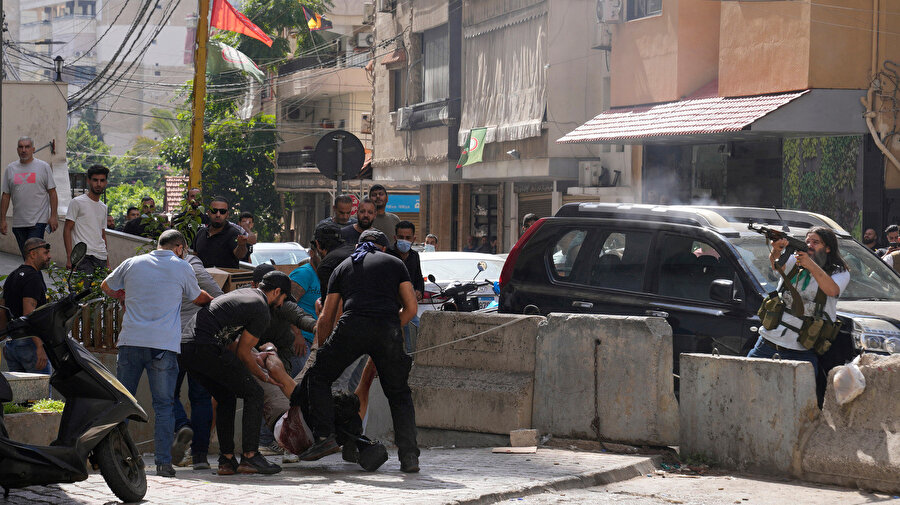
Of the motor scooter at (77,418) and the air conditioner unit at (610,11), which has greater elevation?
the air conditioner unit at (610,11)

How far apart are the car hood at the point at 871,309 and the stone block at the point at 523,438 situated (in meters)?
2.44

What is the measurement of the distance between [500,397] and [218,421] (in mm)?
2239

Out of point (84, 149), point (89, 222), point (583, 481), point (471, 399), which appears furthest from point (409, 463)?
point (84, 149)

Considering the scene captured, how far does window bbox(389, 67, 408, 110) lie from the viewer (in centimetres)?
3525

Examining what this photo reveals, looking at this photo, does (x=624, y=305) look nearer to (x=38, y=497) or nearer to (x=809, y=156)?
(x=38, y=497)

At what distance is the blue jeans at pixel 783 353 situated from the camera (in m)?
8.38

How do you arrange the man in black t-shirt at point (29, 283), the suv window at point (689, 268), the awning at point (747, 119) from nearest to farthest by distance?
the suv window at point (689, 268), the man in black t-shirt at point (29, 283), the awning at point (747, 119)

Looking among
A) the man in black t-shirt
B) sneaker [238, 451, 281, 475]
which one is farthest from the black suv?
the man in black t-shirt

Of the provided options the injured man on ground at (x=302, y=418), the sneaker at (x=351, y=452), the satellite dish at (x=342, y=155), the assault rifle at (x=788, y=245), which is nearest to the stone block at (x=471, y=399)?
the injured man on ground at (x=302, y=418)

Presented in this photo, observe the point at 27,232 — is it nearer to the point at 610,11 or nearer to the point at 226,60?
the point at 610,11

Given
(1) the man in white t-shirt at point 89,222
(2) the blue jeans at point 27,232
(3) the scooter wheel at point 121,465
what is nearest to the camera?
(3) the scooter wheel at point 121,465

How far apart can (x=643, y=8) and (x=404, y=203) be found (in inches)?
822

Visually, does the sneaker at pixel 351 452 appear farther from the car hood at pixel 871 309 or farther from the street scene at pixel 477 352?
the car hood at pixel 871 309

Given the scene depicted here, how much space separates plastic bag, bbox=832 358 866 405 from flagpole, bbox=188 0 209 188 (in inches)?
454
